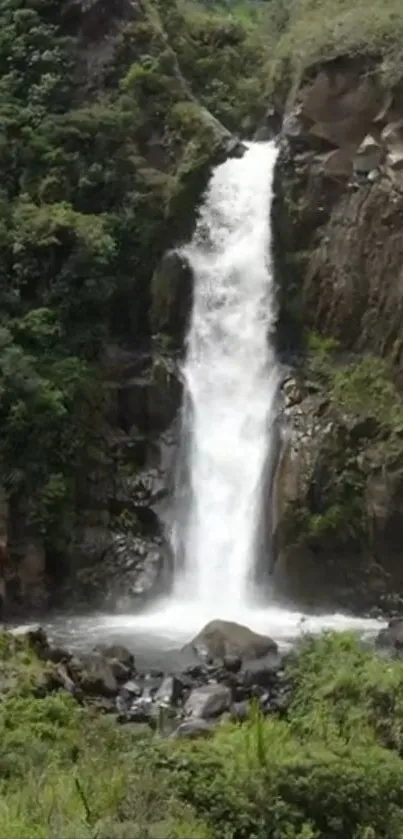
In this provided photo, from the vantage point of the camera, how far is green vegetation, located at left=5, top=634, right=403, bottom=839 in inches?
336

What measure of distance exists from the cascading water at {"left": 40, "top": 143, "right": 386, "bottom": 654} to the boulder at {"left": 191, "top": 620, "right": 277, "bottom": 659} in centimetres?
141

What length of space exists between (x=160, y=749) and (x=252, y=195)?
1941cm

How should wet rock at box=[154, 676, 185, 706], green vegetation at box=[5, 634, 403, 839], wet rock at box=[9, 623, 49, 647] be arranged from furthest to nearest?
1. wet rock at box=[9, 623, 49, 647]
2. wet rock at box=[154, 676, 185, 706]
3. green vegetation at box=[5, 634, 403, 839]

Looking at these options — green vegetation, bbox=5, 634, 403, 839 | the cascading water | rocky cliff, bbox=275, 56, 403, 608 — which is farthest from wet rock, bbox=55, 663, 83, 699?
rocky cliff, bbox=275, 56, 403, 608

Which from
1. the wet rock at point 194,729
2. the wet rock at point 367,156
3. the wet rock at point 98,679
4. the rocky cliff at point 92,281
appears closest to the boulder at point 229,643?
the wet rock at point 98,679

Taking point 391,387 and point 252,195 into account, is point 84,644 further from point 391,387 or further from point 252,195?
point 252,195

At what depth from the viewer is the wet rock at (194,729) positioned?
1338cm

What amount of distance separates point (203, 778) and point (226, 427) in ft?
51.2

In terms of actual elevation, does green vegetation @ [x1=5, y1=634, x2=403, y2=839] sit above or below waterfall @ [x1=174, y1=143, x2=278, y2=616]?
below

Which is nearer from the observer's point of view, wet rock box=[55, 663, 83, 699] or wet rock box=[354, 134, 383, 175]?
wet rock box=[55, 663, 83, 699]

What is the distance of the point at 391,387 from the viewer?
24.7 metres

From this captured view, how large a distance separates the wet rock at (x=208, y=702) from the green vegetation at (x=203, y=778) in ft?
6.50

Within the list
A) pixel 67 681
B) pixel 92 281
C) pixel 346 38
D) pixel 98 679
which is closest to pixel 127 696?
pixel 98 679

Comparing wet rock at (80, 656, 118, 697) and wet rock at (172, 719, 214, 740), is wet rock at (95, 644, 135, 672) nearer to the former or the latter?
wet rock at (80, 656, 118, 697)
